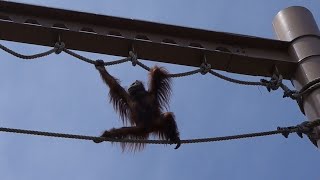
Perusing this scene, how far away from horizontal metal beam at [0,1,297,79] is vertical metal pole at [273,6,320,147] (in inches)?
3.3

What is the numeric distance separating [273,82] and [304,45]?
37cm

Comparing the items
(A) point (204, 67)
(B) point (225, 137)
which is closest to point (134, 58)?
(A) point (204, 67)

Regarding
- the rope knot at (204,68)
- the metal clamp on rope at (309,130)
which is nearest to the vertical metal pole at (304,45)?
the metal clamp on rope at (309,130)

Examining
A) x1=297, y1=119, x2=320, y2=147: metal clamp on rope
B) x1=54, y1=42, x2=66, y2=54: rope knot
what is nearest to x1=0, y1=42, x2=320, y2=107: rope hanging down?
x1=54, y1=42, x2=66, y2=54: rope knot

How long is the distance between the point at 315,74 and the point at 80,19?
71.2 inches

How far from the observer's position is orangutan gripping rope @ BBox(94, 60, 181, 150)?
6043mm

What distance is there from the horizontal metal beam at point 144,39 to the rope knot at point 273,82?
0.28 feet

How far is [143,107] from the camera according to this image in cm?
636

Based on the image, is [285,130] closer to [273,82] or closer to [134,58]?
[273,82]

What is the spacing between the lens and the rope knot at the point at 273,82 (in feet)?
18.7

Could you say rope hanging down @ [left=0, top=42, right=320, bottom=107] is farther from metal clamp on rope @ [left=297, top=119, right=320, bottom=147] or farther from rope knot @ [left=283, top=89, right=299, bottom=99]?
metal clamp on rope @ [left=297, top=119, right=320, bottom=147]

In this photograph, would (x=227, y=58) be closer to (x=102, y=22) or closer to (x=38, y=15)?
(x=102, y=22)

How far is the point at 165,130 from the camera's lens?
6.10 m

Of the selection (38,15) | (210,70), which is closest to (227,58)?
(210,70)
